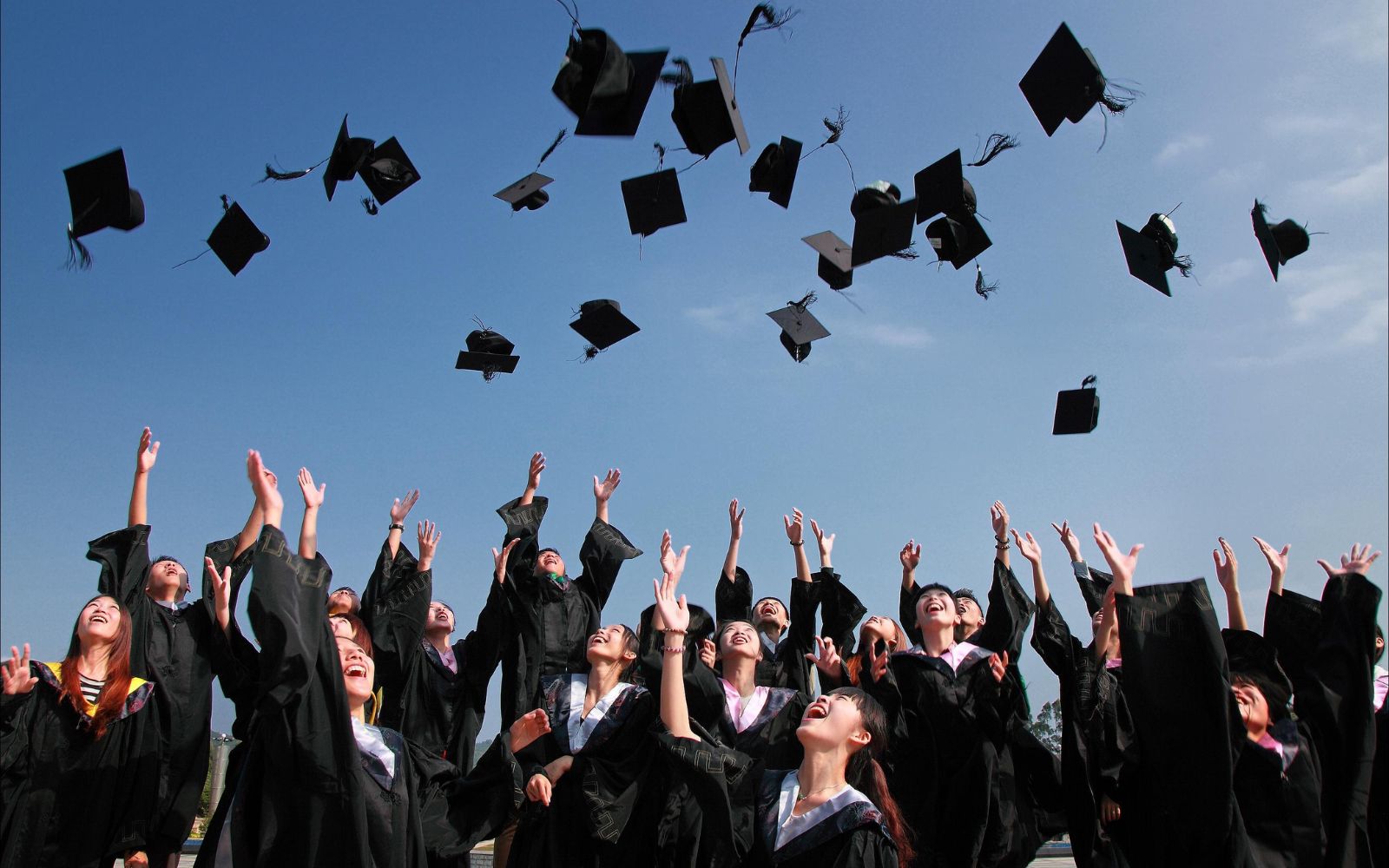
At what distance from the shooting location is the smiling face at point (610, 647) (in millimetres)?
4395

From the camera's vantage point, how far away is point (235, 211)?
6551 mm

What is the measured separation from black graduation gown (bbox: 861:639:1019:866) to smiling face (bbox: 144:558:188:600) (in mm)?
3467

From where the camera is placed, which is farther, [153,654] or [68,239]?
[68,239]

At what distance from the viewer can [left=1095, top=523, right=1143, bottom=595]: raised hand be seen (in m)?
3.72

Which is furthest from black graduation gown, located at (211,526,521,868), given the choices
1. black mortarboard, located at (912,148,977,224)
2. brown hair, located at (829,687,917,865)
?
black mortarboard, located at (912,148,977,224)

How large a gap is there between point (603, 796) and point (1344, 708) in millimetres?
2948

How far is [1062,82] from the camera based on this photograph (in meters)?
5.93

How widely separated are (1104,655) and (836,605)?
1622mm

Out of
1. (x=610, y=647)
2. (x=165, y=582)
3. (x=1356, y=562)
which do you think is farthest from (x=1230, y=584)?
(x=165, y=582)

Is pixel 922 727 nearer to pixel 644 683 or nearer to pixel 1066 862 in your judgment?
pixel 644 683

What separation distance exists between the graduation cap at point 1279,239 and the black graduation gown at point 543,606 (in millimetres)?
3989

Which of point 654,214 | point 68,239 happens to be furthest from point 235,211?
point 654,214

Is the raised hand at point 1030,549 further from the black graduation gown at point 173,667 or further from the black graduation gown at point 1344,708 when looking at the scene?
the black graduation gown at point 173,667

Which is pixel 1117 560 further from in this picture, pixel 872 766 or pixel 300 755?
pixel 300 755
